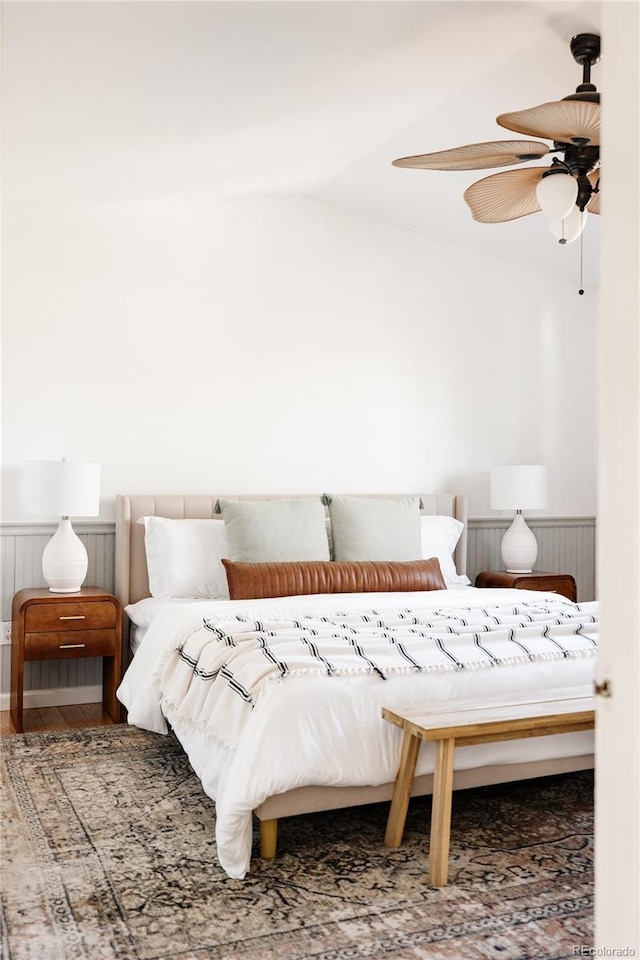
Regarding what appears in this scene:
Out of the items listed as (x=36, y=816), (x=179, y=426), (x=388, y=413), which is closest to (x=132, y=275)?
(x=179, y=426)

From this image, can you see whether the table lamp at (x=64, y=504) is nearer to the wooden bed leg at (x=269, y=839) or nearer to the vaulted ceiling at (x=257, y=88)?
the vaulted ceiling at (x=257, y=88)

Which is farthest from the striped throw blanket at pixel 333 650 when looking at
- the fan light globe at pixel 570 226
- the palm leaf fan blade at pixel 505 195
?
the palm leaf fan blade at pixel 505 195

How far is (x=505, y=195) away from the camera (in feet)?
10.4

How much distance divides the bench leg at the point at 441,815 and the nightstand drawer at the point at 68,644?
2.17 metres

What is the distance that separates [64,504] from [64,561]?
295 millimetres

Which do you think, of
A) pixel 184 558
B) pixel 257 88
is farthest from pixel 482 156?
pixel 184 558

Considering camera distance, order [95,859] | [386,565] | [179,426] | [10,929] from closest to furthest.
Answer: [10,929] < [95,859] < [386,565] < [179,426]

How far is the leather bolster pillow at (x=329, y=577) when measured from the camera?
4.18 metres

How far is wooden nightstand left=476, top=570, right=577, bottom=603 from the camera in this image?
5.22m

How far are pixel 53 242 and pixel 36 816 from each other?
113 inches

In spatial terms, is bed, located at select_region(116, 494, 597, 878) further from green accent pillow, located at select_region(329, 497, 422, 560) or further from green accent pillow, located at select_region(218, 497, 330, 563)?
green accent pillow, located at select_region(329, 497, 422, 560)

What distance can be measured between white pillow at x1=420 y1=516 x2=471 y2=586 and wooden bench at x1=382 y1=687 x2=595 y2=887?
2074 mm

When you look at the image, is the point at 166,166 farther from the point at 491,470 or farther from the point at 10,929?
the point at 10,929

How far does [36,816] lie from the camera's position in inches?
121
